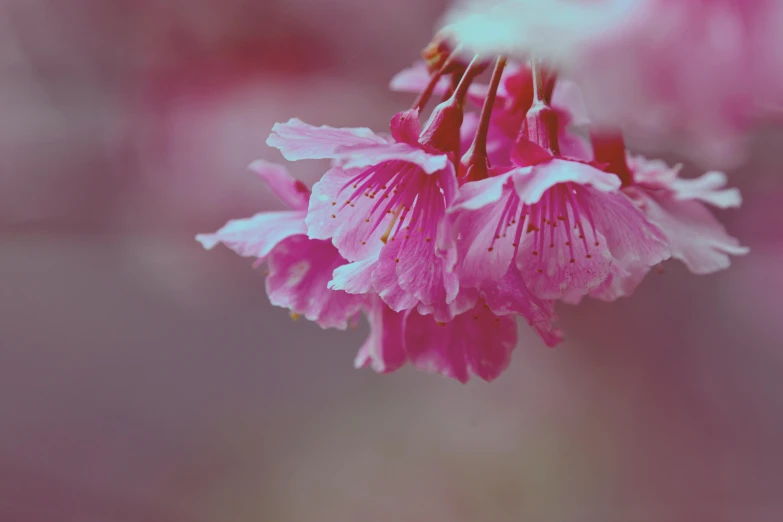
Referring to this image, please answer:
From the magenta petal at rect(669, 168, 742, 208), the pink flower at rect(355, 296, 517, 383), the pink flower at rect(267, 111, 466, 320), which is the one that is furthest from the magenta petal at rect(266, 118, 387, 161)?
the magenta petal at rect(669, 168, 742, 208)

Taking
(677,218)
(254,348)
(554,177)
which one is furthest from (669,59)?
(254,348)

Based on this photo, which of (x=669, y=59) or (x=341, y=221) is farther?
(x=341, y=221)

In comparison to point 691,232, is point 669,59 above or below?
above

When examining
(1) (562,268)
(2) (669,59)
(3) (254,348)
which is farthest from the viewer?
(3) (254,348)

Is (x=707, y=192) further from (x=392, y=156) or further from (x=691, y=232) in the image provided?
(x=392, y=156)

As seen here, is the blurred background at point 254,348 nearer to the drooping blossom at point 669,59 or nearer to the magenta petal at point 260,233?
the magenta petal at point 260,233

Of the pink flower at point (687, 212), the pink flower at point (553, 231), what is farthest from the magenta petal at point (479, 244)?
the pink flower at point (687, 212)
